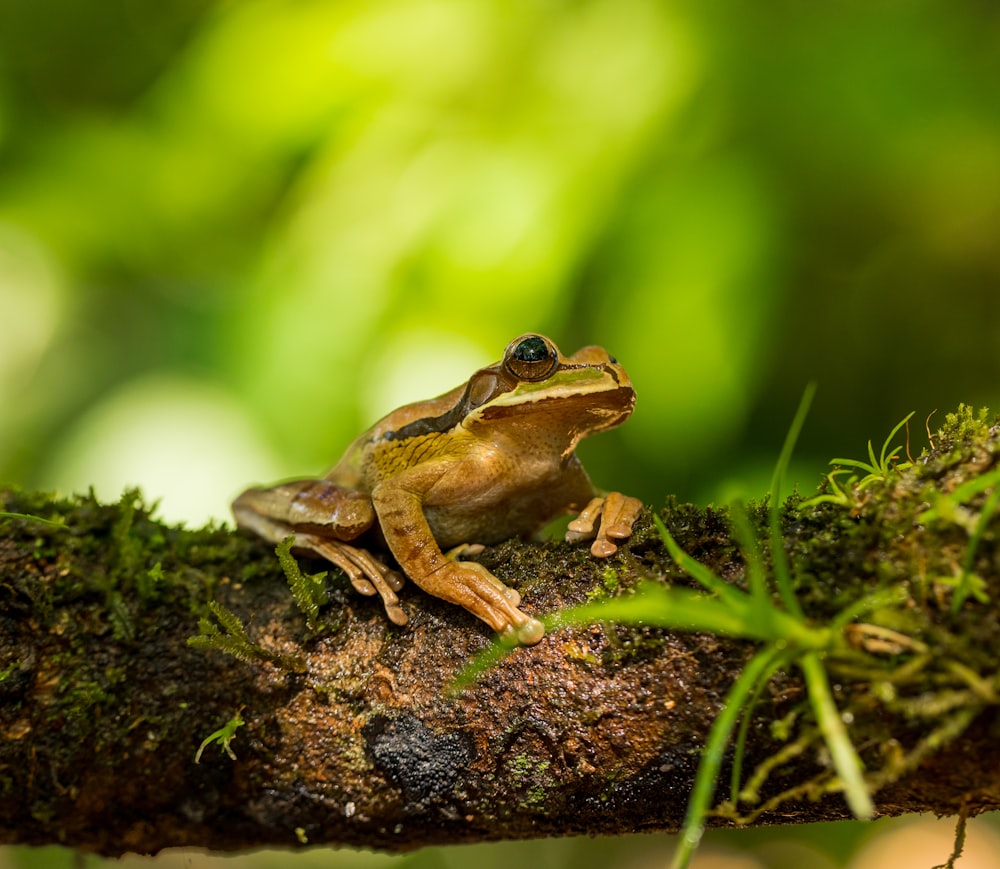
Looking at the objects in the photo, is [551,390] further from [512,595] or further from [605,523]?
[512,595]

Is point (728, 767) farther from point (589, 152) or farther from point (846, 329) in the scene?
point (846, 329)

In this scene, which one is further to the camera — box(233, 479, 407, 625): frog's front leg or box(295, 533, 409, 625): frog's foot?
box(233, 479, 407, 625): frog's front leg

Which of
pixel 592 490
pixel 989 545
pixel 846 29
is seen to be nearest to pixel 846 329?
pixel 846 29

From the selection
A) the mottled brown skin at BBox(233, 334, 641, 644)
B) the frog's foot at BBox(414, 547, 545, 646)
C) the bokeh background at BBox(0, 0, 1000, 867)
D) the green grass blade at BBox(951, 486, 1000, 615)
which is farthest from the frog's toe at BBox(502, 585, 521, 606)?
the bokeh background at BBox(0, 0, 1000, 867)

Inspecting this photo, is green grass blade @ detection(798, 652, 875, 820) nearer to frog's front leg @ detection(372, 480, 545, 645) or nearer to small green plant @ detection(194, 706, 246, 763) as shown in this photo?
frog's front leg @ detection(372, 480, 545, 645)

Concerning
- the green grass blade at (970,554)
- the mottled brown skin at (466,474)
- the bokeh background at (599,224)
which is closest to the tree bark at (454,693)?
the green grass blade at (970,554)

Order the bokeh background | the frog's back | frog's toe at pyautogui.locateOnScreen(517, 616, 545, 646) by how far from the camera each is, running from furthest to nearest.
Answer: the bokeh background → the frog's back → frog's toe at pyautogui.locateOnScreen(517, 616, 545, 646)

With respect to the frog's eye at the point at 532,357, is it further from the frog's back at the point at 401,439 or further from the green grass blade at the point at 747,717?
the green grass blade at the point at 747,717
